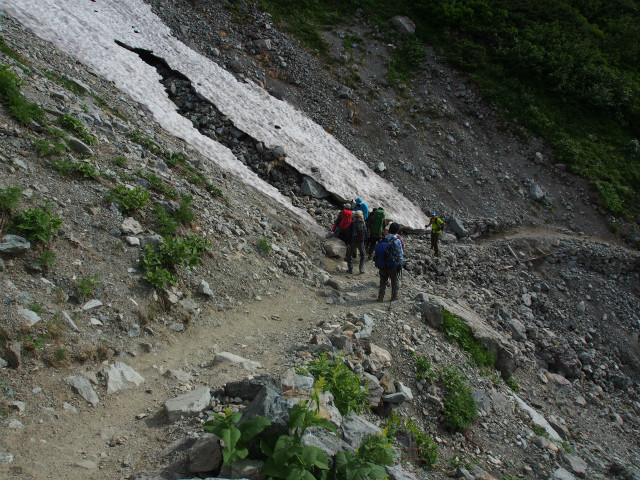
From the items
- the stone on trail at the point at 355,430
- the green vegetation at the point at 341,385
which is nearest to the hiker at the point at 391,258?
the green vegetation at the point at 341,385

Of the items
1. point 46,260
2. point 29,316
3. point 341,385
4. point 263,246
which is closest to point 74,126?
point 46,260

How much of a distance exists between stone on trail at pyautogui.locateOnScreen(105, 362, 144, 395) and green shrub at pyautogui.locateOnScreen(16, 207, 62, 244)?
240 centimetres

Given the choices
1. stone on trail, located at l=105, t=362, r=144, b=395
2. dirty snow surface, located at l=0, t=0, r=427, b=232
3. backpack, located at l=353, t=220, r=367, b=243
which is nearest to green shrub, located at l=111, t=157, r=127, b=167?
dirty snow surface, located at l=0, t=0, r=427, b=232

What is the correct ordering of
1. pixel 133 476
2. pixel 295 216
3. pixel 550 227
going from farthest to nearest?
pixel 550 227 → pixel 295 216 → pixel 133 476

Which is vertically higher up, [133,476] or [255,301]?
[133,476]

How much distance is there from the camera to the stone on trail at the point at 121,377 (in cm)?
574

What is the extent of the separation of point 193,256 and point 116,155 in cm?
349

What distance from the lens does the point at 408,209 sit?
17703 mm

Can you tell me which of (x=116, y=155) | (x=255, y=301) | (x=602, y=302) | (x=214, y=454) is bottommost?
(x=255, y=301)

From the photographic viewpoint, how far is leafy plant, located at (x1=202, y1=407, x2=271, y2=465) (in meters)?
4.01

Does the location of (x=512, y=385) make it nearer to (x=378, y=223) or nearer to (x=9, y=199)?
(x=378, y=223)

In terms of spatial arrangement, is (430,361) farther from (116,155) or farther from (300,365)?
(116,155)

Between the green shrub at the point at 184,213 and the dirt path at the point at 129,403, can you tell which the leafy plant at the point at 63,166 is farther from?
the dirt path at the point at 129,403

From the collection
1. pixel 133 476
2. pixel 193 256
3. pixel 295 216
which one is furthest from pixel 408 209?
Answer: pixel 133 476
